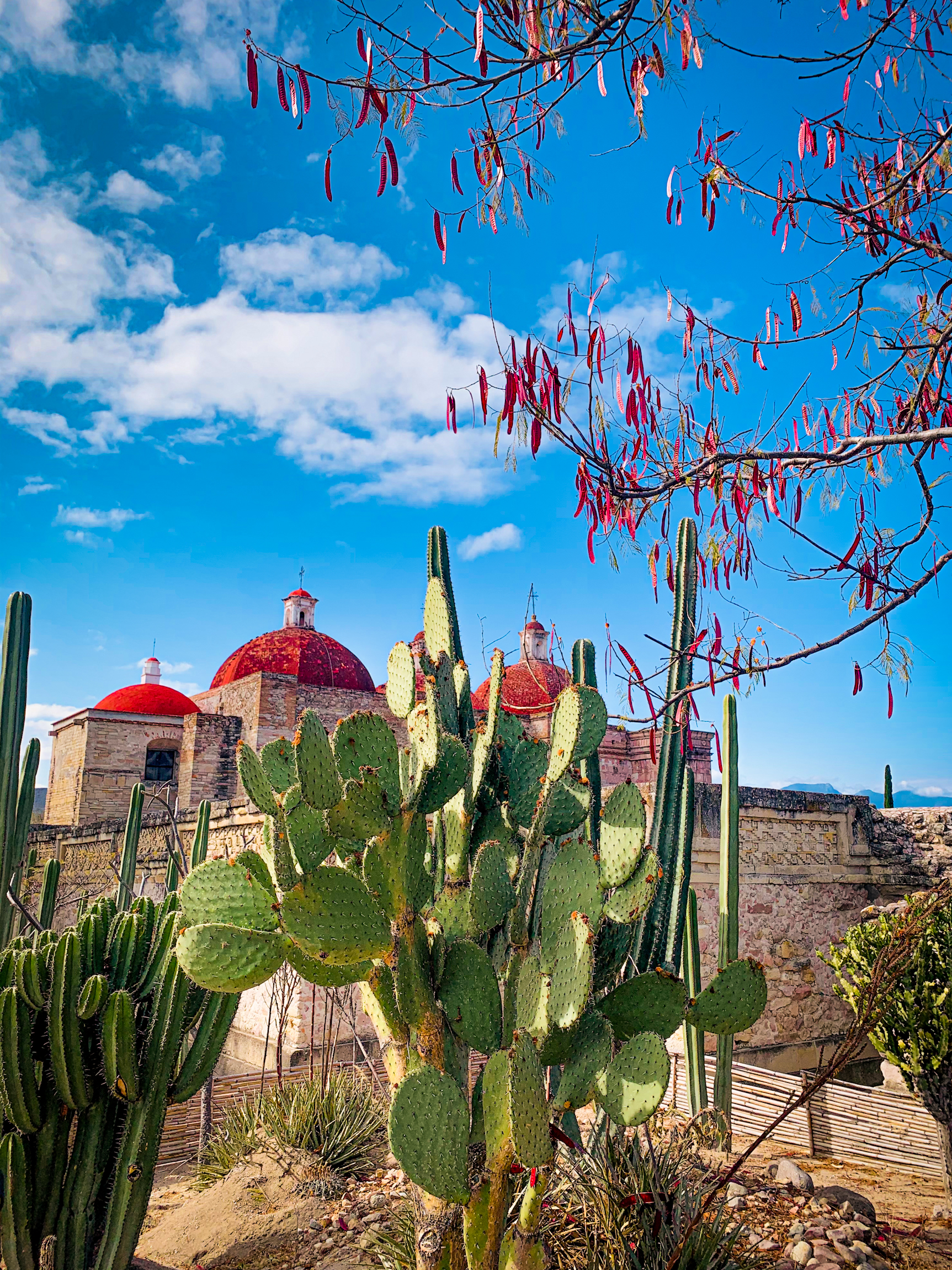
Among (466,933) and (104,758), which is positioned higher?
(104,758)

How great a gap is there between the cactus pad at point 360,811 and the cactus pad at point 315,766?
0.04 meters

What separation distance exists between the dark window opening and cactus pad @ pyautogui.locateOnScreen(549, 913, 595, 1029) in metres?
15.1

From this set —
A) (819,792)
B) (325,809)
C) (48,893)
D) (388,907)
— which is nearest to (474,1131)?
(388,907)

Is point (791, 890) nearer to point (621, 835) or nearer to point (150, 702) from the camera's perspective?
point (621, 835)

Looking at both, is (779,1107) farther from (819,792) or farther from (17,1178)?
(17,1178)

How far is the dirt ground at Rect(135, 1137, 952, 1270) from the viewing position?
12.5 ft

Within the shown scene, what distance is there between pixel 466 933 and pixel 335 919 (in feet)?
1.91

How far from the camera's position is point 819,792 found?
8.48 metres

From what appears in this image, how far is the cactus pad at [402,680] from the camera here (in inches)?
125

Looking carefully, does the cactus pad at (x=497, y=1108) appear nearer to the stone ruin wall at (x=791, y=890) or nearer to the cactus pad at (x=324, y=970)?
the cactus pad at (x=324, y=970)

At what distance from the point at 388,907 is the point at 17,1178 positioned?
1.93 m

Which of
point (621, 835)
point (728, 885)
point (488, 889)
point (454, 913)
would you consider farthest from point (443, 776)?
point (728, 885)

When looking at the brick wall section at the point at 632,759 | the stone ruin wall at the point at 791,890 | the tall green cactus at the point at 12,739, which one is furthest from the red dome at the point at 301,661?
the tall green cactus at the point at 12,739

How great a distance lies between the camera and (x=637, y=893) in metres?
2.81
